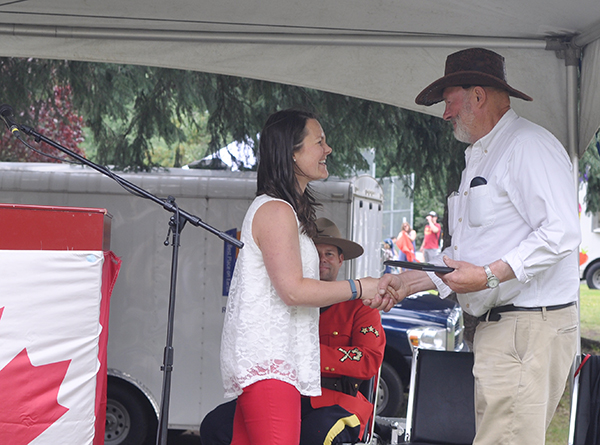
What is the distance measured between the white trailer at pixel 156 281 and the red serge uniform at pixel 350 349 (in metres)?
1.70

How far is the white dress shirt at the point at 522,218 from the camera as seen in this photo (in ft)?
7.47

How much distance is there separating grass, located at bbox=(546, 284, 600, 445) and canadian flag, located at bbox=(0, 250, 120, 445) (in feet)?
11.7

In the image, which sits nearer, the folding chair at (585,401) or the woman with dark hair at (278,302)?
the woman with dark hair at (278,302)

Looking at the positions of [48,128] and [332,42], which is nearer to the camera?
[332,42]

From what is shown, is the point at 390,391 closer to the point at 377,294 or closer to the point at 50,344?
the point at 377,294

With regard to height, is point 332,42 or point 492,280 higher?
point 332,42

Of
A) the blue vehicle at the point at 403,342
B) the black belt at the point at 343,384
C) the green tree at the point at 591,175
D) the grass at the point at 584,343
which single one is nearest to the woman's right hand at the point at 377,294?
the black belt at the point at 343,384

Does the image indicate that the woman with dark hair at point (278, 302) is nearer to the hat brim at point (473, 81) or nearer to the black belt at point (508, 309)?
the black belt at point (508, 309)

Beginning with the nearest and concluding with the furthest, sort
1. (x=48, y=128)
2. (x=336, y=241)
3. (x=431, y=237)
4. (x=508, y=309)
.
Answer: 1. (x=508, y=309)
2. (x=336, y=241)
3. (x=48, y=128)
4. (x=431, y=237)

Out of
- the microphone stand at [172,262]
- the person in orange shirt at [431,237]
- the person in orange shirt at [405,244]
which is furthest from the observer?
the person in orange shirt at [405,244]

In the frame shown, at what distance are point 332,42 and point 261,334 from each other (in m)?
1.95

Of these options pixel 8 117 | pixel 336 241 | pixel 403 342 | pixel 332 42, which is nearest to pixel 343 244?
pixel 336 241

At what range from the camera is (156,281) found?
16.8 ft

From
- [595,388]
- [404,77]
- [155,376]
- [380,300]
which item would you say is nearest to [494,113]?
[380,300]
